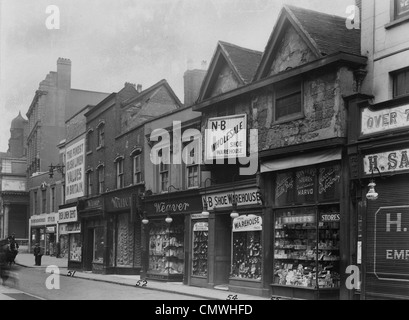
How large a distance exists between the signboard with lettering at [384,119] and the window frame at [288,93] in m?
2.42

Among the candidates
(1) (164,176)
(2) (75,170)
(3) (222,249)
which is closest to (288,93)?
(3) (222,249)

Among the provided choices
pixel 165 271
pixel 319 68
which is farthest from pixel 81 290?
pixel 319 68

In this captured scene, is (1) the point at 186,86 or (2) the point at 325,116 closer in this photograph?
(2) the point at 325,116

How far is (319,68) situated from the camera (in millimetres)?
17000

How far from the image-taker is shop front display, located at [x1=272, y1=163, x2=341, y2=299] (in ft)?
55.1

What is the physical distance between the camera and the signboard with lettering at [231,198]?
1978cm

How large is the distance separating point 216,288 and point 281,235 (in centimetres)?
414

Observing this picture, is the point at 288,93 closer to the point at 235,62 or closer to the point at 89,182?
the point at 235,62

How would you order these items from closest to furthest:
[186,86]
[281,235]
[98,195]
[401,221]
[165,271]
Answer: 1. [401,221]
2. [281,235]
3. [165,271]
4. [186,86]
5. [98,195]

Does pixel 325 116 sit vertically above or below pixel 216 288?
above

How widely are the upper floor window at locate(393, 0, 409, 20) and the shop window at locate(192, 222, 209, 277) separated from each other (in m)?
10.7

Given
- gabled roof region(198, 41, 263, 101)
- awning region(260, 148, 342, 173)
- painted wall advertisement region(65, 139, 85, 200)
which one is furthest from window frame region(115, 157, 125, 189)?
awning region(260, 148, 342, 173)

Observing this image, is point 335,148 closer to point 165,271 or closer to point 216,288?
point 216,288

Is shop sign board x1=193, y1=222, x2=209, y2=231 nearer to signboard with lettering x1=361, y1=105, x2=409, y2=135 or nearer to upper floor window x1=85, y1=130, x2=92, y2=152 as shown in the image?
signboard with lettering x1=361, y1=105, x2=409, y2=135
